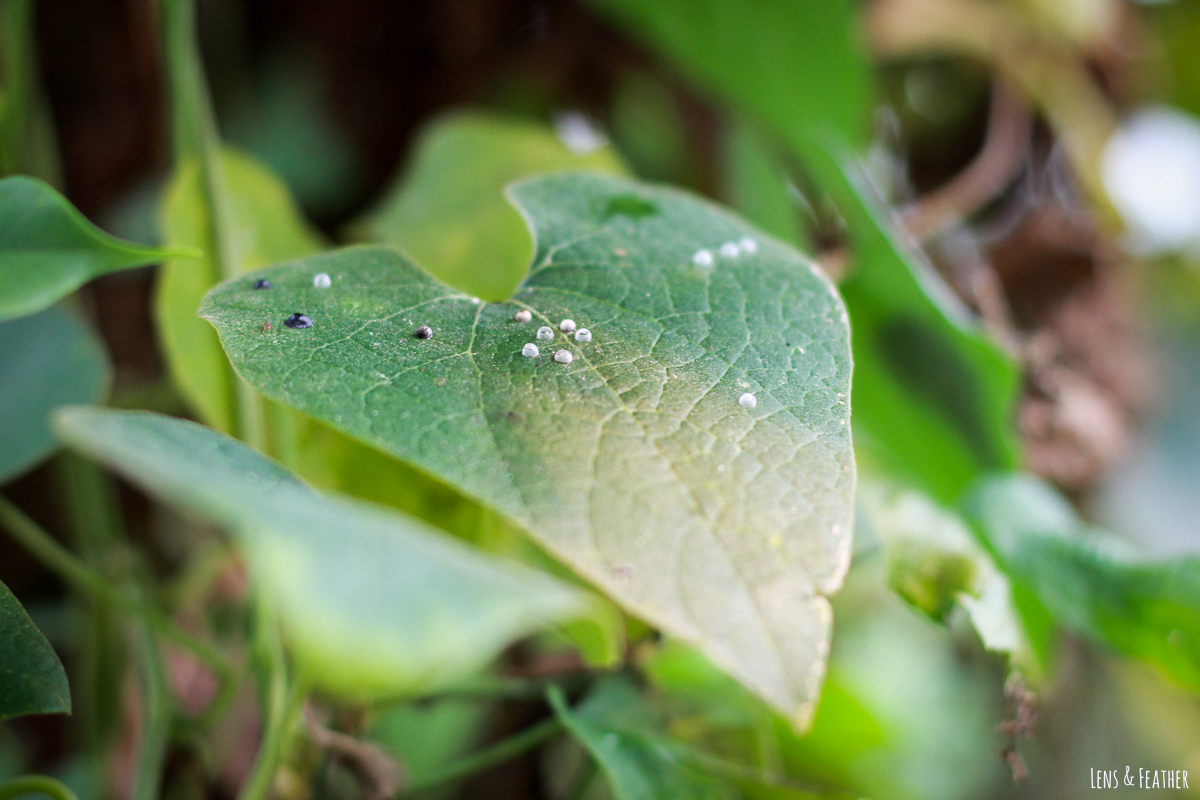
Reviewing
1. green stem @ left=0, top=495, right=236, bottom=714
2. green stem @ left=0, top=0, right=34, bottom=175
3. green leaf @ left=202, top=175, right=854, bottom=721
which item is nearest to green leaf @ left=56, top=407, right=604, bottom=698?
green leaf @ left=202, top=175, right=854, bottom=721

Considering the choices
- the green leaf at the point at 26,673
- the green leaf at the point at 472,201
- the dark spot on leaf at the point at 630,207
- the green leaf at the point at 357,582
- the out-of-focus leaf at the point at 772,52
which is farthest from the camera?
the out-of-focus leaf at the point at 772,52

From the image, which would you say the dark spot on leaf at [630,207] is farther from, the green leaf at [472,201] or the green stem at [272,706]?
the green stem at [272,706]

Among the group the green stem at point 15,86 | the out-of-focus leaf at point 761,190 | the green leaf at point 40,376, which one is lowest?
the out-of-focus leaf at point 761,190

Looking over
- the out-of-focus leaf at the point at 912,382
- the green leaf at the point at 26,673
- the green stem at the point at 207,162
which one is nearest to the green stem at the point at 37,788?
the green leaf at the point at 26,673

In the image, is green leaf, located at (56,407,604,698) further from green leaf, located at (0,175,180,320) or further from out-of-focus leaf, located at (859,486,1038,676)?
out-of-focus leaf, located at (859,486,1038,676)

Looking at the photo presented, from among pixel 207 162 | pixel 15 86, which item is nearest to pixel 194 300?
pixel 207 162
